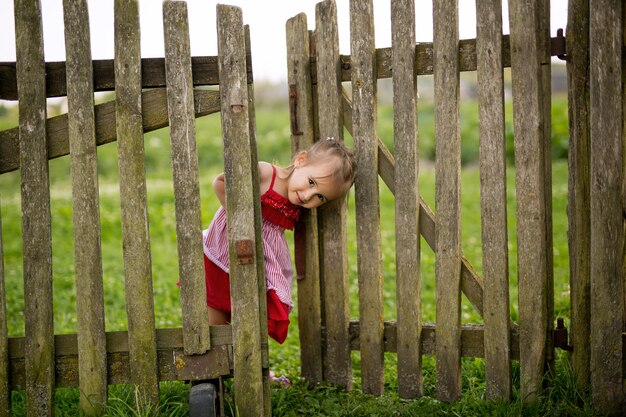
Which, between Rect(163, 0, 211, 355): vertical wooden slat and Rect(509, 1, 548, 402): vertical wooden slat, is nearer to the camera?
Rect(163, 0, 211, 355): vertical wooden slat

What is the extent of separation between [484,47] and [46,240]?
242 centimetres

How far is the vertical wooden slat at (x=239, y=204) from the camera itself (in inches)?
128

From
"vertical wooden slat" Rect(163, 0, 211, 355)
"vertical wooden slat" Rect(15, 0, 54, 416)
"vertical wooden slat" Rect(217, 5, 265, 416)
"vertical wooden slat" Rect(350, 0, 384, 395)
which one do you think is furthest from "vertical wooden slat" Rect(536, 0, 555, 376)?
"vertical wooden slat" Rect(15, 0, 54, 416)

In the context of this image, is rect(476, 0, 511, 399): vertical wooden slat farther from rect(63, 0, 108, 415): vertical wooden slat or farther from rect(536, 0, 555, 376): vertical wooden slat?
rect(63, 0, 108, 415): vertical wooden slat

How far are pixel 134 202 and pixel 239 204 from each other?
0.51 metres

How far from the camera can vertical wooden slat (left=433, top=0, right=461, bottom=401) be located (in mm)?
3506

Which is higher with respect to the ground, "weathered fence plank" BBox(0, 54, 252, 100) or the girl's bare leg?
"weathered fence plank" BBox(0, 54, 252, 100)

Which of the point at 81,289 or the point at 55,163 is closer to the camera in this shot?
the point at 81,289

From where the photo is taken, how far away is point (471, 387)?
12.6 ft

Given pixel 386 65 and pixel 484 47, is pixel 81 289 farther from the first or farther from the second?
pixel 484 47

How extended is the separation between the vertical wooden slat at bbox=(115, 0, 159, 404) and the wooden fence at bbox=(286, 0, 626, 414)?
107cm

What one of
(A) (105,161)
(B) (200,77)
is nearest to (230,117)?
(B) (200,77)

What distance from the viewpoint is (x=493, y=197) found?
139 inches

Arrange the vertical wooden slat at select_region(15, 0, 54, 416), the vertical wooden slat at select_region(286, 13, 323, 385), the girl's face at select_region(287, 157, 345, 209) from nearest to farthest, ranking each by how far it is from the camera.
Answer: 1. the vertical wooden slat at select_region(15, 0, 54, 416)
2. the girl's face at select_region(287, 157, 345, 209)
3. the vertical wooden slat at select_region(286, 13, 323, 385)
